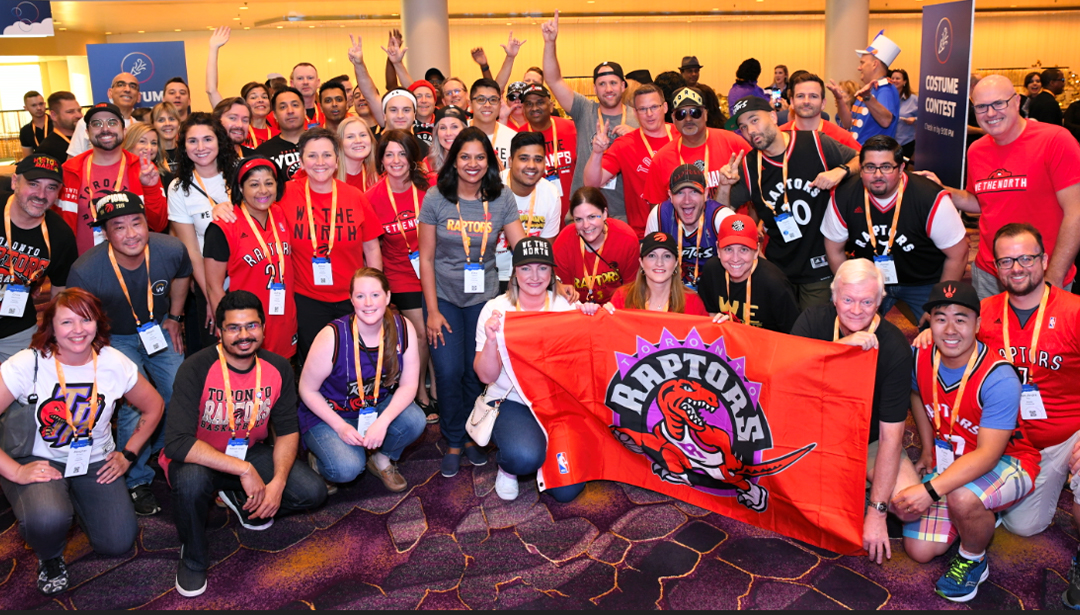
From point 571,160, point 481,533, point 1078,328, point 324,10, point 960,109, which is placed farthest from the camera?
point 324,10

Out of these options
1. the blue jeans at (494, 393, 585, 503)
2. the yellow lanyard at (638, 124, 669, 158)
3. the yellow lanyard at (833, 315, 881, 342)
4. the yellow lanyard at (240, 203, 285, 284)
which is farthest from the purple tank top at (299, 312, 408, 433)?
the yellow lanyard at (638, 124, 669, 158)

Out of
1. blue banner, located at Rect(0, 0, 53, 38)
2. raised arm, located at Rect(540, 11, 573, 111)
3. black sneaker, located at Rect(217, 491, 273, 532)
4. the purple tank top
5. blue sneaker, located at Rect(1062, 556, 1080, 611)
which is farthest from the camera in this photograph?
blue banner, located at Rect(0, 0, 53, 38)

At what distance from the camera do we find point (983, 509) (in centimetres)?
322

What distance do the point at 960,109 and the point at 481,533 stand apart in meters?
4.09

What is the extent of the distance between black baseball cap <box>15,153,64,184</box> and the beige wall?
1274 cm

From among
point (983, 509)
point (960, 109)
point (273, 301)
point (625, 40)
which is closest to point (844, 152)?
point (960, 109)

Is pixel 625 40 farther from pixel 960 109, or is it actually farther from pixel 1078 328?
pixel 1078 328

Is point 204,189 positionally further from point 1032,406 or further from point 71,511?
point 1032,406

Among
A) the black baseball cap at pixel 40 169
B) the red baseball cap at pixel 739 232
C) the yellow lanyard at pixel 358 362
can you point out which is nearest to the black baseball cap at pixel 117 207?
the black baseball cap at pixel 40 169

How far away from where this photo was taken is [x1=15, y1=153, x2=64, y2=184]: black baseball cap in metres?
4.10

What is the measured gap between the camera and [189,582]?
10.9 feet

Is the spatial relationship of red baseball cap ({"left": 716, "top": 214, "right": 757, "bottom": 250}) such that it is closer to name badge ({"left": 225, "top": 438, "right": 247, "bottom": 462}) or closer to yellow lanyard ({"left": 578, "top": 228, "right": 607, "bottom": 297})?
yellow lanyard ({"left": 578, "top": 228, "right": 607, "bottom": 297})

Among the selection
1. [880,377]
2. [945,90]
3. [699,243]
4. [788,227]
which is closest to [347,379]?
A: [699,243]

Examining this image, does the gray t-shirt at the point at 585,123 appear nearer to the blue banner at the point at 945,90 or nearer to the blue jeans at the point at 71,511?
the blue banner at the point at 945,90
